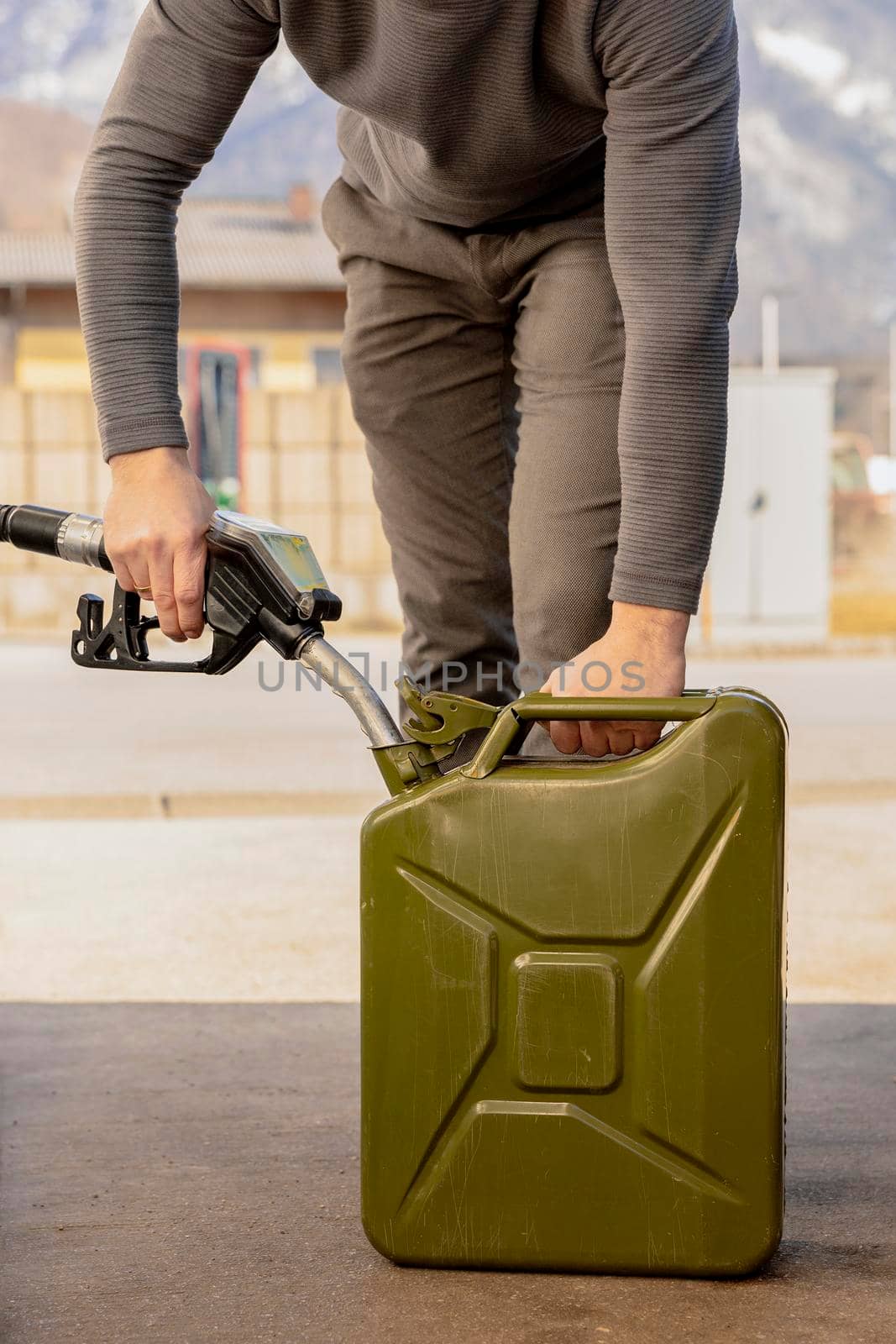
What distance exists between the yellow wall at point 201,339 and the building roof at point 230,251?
779mm

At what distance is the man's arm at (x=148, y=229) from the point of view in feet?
4.55

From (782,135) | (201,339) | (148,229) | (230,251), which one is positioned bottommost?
(148,229)

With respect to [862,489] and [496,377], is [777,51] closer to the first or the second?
[862,489]

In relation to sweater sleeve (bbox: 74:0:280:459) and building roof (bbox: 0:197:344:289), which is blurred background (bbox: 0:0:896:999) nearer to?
building roof (bbox: 0:197:344:289)

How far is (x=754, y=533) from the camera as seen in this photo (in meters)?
9.95

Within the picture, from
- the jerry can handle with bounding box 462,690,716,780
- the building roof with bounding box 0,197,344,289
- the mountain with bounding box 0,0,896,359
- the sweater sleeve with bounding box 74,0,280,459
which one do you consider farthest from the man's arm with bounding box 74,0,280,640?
the mountain with bounding box 0,0,896,359

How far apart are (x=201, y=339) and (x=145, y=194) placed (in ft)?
68.2

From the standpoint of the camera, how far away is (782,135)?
159 meters

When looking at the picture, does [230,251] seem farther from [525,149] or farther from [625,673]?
[625,673]

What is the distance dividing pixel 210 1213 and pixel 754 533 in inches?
351

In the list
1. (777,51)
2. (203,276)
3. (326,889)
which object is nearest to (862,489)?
(203,276)

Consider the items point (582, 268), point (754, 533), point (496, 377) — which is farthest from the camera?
point (754, 533)

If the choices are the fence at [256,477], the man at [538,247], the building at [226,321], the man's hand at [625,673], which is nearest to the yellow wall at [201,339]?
the building at [226,321]

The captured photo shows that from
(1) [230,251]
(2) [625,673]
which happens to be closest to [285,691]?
(2) [625,673]
